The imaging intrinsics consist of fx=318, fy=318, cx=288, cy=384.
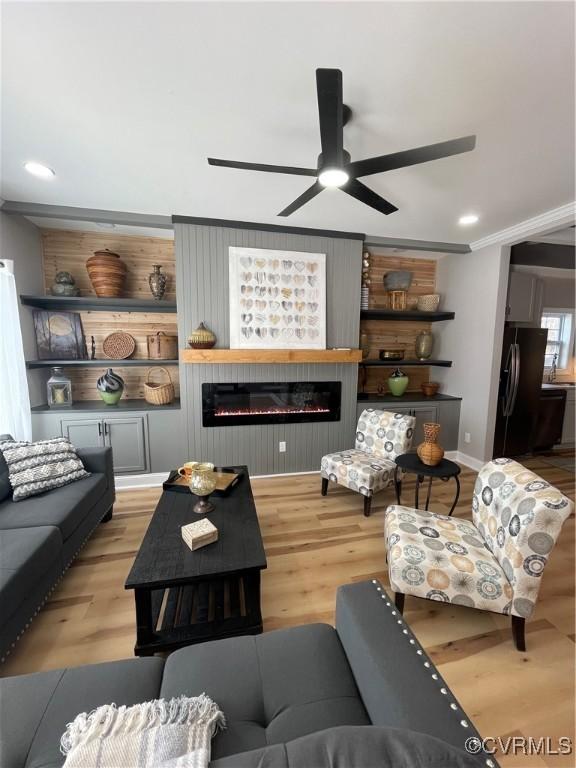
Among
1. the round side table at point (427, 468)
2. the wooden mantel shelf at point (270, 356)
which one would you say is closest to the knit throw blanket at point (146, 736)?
the round side table at point (427, 468)

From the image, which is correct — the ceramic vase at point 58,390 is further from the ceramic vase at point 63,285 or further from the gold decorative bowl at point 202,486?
the gold decorative bowl at point 202,486

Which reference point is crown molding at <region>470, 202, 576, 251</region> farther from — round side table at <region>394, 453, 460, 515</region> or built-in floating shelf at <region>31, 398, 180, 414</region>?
built-in floating shelf at <region>31, 398, 180, 414</region>

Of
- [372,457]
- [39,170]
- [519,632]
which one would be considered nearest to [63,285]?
[39,170]

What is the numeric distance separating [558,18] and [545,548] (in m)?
2.05

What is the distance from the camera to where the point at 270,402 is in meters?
3.49

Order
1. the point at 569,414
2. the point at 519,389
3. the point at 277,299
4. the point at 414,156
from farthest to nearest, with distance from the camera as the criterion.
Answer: the point at 569,414 < the point at 519,389 < the point at 277,299 < the point at 414,156

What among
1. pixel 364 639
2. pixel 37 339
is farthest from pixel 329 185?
pixel 37 339

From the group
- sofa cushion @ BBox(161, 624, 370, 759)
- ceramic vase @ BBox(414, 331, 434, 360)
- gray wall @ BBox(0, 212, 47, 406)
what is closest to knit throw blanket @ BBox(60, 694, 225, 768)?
sofa cushion @ BBox(161, 624, 370, 759)

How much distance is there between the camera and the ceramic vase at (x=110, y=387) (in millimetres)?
3189

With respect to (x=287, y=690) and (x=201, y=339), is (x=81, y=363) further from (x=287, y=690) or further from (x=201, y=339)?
(x=287, y=690)

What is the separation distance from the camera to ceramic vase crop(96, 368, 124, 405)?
3.19m

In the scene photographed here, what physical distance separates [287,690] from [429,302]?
4025 mm

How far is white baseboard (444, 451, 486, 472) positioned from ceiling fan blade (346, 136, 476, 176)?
3.31 m

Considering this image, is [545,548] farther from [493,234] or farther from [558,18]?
[493,234]
